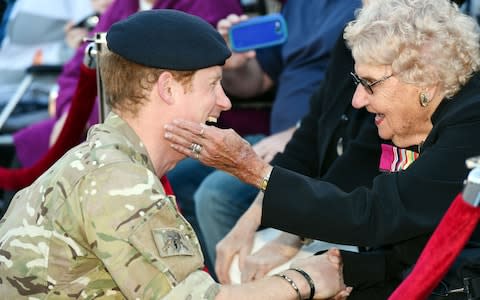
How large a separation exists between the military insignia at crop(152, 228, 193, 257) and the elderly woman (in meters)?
0.39

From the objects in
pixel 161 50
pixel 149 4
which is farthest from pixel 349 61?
pixel 149 4

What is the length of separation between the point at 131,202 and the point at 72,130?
77.2 inches

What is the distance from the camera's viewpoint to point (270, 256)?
3.55 meters

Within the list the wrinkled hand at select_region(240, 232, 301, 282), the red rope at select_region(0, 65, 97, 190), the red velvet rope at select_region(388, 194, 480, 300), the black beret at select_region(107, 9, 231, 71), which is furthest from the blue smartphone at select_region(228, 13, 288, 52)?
the red velvet rope at select_region(388, 194, 480, 300)

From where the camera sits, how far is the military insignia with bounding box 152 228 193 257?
242 centimetres

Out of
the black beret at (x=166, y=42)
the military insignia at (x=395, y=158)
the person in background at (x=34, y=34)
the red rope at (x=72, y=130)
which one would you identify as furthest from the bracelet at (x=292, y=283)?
the person in background at (x=34, y=34)

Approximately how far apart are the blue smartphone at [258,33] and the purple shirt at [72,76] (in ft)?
1.43

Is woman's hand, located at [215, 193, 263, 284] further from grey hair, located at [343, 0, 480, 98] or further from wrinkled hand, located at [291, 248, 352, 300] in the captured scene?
grey hair, located at [343, 0, 480, 98]

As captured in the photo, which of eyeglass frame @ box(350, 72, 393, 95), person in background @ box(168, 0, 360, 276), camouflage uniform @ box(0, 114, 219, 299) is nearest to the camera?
camouflage uniform @ box(0, 114, 219, 299)

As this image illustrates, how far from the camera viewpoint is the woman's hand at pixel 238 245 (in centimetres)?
→ 369

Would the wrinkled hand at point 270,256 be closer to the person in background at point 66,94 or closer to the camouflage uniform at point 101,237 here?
the camouflage uniform at point 101,237

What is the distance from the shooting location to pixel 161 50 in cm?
271

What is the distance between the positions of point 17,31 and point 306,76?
2832 millimetres

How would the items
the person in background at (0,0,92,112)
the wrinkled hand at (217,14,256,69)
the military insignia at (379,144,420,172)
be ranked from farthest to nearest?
the person in background at (0,0,92,112), the wrinkled hand at (217,14,256,69), the military insignia at (379,144,420,172)
